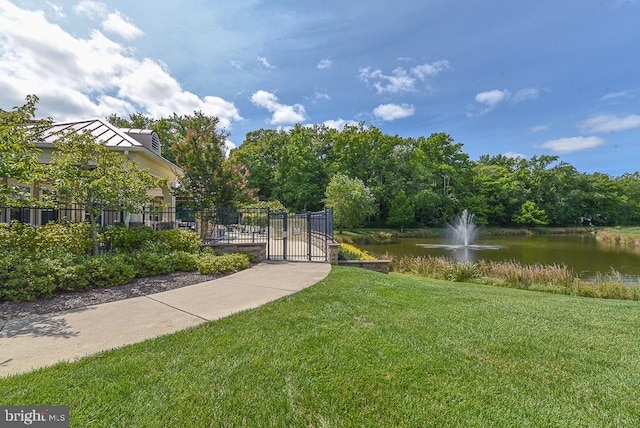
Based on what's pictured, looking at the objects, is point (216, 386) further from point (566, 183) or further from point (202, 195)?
point (566, 183)

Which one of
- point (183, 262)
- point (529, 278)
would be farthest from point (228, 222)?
point (529, 278)

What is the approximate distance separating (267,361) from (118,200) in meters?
6.41

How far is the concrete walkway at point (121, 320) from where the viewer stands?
10.9ft

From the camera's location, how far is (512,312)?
5.07 m

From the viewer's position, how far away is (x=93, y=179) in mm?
7156

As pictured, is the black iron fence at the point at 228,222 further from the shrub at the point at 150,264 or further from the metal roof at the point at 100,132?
the shrub at the point at 150,264

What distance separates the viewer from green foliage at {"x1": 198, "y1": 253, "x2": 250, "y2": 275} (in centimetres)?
745

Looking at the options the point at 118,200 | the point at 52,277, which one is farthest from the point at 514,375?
the point at 118,200

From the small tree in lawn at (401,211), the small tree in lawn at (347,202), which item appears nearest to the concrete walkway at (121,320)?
the small tree in lawn at (347,202)

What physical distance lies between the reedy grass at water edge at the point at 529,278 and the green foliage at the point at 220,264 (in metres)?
7.34

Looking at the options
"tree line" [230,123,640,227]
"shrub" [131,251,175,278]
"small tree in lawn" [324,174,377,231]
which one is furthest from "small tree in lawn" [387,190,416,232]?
"shrub" [131,251,175,278]

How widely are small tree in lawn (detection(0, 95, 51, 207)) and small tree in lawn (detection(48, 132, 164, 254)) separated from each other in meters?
0.62

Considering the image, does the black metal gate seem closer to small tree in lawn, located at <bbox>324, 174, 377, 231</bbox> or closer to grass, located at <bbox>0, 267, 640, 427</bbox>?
grass, located at <bbox>0, 267, 640, 427</bbox>

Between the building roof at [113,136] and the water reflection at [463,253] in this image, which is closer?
the building roof at [113,136]
